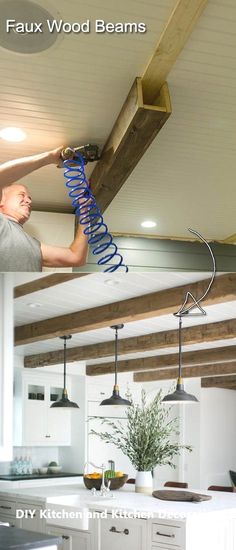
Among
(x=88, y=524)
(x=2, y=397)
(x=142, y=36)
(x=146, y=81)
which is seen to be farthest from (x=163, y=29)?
(x=88, y=524)

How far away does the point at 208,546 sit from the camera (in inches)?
65.7

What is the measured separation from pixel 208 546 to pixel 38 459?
0.66m

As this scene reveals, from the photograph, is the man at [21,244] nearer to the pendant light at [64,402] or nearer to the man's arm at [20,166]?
the man's arm at [20,166]

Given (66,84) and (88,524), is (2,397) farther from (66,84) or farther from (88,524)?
(66,84)

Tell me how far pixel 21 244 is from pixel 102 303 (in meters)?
0.48

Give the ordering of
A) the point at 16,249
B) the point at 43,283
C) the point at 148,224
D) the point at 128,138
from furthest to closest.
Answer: the point at 148,224 → the point at 128,138 → the point at 43,283 → the point at 16,249

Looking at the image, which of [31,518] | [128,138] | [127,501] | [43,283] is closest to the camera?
[43,283]

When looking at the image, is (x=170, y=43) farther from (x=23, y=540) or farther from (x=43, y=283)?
(x=23, y=540)

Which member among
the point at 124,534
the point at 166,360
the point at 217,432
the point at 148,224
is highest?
the point at 148,224

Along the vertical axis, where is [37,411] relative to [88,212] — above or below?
below

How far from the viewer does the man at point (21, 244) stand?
1.03m

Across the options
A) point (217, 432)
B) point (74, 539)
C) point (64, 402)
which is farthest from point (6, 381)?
point (217, 432)

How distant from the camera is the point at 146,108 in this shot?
149 cm

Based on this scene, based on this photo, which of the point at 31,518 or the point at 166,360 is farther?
the point at 166,360
